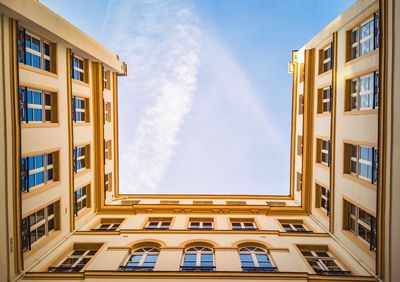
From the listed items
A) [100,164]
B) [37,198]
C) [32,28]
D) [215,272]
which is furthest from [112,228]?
[32,28]

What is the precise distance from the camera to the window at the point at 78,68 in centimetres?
2043

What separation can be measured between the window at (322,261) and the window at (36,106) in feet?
53.9

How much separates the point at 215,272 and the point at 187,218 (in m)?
8.52

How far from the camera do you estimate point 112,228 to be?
2191 cm

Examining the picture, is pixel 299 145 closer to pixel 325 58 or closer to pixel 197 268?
pixel 325 58

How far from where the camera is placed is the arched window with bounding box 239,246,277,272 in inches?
590

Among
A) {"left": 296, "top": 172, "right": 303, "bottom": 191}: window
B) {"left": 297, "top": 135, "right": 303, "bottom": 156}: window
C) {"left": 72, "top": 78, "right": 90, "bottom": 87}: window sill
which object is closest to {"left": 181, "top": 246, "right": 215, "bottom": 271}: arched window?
{"left": 296, "top": 172, "right": 303, "bottom": 191}: window

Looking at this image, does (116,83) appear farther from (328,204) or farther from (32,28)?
(328,204)

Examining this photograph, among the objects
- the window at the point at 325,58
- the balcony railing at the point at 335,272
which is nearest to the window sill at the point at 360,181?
the balcony railing at the point at 335,272

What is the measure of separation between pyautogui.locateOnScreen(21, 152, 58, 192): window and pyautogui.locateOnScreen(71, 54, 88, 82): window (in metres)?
6.05

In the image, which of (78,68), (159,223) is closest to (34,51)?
(78,68)

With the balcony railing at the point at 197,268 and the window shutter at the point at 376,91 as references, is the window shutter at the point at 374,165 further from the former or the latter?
the balcony railing at the point at 197,268

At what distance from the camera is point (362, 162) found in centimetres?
1655

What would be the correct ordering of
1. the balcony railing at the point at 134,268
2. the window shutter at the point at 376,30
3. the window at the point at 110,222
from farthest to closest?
the window at the point at 110,222 < the balcony railing at the point at 134,268 < the window shutter at the point at 376,30
